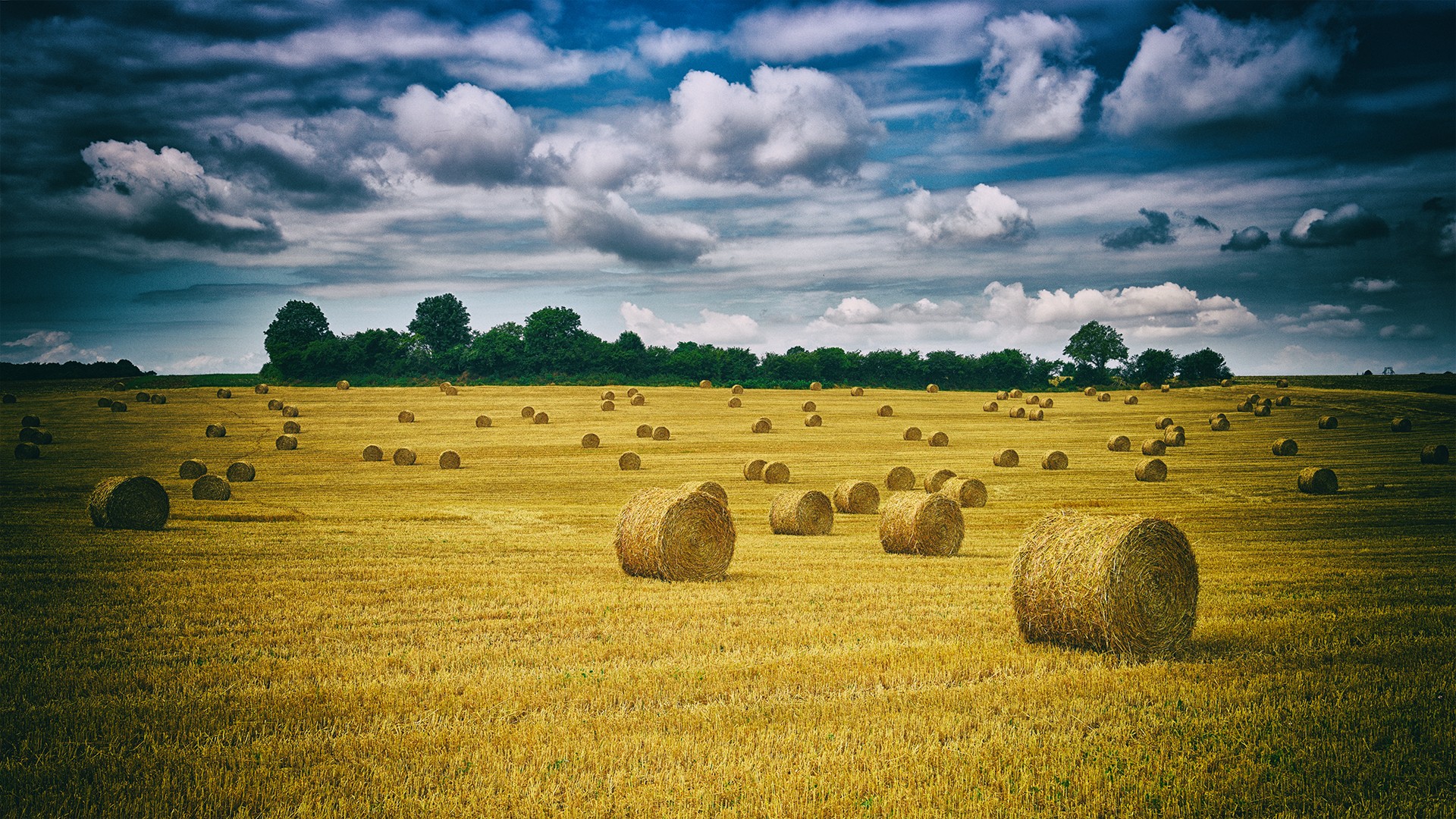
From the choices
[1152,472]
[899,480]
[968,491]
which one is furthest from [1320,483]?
[899,480]

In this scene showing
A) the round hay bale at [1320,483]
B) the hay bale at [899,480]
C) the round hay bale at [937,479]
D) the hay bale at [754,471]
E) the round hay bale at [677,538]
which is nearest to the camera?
the round hay bale at [677,538]

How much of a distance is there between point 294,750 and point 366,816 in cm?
140

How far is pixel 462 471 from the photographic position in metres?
35.8

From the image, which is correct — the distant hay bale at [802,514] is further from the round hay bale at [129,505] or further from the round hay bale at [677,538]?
the round hay bale at [129,505]

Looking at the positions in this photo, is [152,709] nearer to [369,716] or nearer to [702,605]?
[369,716]

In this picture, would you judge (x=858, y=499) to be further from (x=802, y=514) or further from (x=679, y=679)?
(x=679, y=679)

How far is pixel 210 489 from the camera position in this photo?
1038 inches

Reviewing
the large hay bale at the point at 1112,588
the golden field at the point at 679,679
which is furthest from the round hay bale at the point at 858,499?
the large hay bale at the point at 1112,588

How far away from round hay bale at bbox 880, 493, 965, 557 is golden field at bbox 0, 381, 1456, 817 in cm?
57

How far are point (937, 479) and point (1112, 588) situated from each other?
2069 cm

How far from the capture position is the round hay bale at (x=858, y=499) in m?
26.8

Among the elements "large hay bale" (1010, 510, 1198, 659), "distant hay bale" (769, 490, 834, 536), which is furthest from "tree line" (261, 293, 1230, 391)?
"large hay bale" (1010, 510, 1198, 659)

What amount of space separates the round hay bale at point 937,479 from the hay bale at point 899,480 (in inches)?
26.3

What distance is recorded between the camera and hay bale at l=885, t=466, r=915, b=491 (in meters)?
31.4
